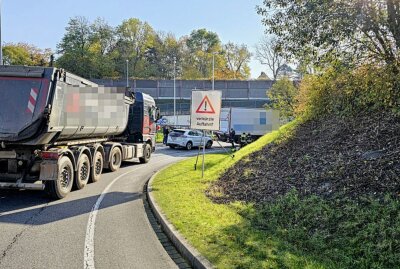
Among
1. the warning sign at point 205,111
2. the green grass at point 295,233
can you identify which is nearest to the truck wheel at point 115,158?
the warning sign at point 205,111

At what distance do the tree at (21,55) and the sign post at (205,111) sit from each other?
62750 millimetres

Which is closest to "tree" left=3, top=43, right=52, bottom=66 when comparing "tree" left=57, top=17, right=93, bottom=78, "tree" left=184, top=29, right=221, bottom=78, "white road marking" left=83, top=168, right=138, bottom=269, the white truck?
"tree" left=57, top=17, right=93, bottom=78

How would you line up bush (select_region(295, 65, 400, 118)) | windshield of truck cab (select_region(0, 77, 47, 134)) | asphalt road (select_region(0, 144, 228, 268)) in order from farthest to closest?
bush (select_region(295, 65, 400, 118)) → windshield of truck cab (select_region(0, 77, 47, 134)) → asphalt road (select_region(0, 144, 228, 268))

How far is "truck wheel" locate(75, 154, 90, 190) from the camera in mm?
11288

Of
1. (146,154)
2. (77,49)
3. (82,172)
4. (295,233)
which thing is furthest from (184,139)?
(77,49)

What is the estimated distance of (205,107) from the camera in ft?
43.0

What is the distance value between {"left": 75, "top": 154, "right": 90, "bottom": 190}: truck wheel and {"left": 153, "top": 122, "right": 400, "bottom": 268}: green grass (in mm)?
4145

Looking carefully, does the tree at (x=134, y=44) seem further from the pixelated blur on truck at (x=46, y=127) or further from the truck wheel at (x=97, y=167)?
the pixelated blur on truck at (x=46, y=127)

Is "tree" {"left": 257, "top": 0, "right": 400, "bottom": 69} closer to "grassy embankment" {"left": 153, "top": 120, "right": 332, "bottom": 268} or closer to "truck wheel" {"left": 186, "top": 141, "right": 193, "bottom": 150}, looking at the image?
"grassy embankment" {"left": 153, "top": 120, "right": 332, "bottom": 268}

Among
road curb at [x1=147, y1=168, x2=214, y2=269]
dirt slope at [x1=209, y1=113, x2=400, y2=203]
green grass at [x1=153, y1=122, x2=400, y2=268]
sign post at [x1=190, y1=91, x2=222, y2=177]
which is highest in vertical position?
sign post at [x1=190, y1=91, x2=222, y2=177]

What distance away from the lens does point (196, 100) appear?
43.0ft

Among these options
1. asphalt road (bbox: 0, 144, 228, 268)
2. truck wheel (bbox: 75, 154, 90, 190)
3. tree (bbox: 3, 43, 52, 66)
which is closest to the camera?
asphalt road (bbox: 0, 144, 228, 268)

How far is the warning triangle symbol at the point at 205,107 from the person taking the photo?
13.1 metres

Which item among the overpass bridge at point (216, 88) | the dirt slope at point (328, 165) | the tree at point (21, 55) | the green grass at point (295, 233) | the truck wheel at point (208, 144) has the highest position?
the tree at point (21, 55)
